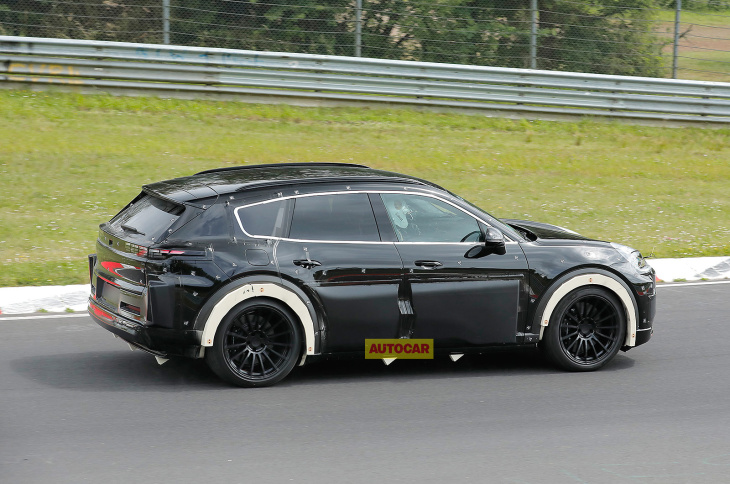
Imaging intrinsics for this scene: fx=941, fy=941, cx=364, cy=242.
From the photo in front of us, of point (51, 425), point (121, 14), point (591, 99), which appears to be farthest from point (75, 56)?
point (51, 425)

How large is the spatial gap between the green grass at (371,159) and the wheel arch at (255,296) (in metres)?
4.23

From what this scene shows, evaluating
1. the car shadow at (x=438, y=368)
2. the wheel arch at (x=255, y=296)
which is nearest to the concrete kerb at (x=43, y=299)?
the car shadow at (x=438, y=368)

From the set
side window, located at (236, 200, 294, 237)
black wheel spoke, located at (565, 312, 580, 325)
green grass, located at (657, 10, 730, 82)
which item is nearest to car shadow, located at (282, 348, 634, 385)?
black wheel spoke, located at (565, 312, 580, 325)

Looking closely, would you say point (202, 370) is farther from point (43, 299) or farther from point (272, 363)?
point (43, 299)

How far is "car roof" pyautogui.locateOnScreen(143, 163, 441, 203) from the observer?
6973 millimetres

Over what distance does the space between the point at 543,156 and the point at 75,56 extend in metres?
8.74

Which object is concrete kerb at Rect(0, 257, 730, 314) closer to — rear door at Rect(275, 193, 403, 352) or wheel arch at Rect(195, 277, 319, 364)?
wheel arch at Rect(195, 277, 319, 364)

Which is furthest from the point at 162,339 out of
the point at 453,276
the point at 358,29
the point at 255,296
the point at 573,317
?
the point at 358,29

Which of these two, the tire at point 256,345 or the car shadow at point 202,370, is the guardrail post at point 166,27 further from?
the tire at point 256,345

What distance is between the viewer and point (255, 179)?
23.6ft

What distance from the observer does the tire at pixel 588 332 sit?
739 cm

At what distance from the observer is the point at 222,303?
6.61 meters

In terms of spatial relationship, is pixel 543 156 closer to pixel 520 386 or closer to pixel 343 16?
pixel 343 16

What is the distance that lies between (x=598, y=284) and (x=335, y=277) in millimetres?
2123
